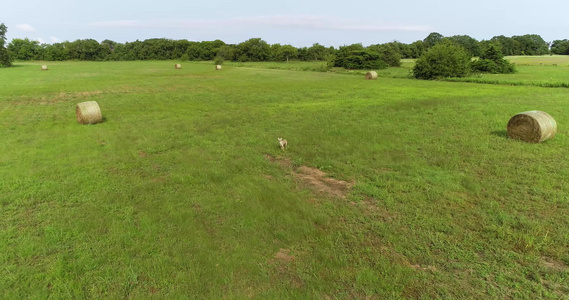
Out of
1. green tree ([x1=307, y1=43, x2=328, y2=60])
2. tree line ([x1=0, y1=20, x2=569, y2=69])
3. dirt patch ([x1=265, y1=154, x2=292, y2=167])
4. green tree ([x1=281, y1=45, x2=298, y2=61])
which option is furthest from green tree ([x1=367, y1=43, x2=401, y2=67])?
dirt patch ([x1=265, y1=154, x2=292, y2=167])

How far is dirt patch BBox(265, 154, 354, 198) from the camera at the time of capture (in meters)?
7.59

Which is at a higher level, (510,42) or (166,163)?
(510,42)

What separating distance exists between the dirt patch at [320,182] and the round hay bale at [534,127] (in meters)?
8.02

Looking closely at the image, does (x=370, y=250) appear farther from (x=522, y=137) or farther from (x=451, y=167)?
(x=522, y=137)

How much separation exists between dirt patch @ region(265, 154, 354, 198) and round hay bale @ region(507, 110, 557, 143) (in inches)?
316

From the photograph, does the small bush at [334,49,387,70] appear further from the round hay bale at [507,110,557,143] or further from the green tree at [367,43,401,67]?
the round hay bale at [507,110,557,143]

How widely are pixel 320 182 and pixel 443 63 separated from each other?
1570 inches

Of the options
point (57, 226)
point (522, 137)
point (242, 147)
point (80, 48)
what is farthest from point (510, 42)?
point (80, 48)

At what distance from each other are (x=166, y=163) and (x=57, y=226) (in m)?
3.85

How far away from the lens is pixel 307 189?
772 cm

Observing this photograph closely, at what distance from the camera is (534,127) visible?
10781 millimetres

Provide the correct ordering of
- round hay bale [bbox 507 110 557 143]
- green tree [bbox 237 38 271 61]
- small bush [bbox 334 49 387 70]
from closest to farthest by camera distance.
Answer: round hay bale [bbox 507 110 557 143]
small bush [bbox 334 49 387 70]
green tree [bbox 237 38 271 61]

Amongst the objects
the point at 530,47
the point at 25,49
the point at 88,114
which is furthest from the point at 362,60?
the point at 25,49

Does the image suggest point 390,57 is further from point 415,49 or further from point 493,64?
point 415,49
